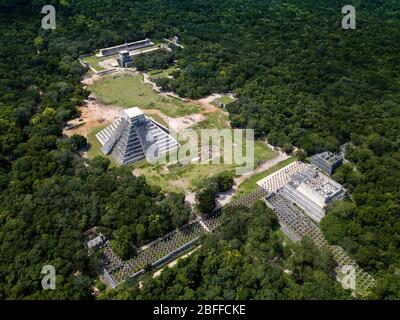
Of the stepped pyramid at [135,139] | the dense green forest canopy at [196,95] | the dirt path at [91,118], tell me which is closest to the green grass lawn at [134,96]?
the dirt path at [91,118]

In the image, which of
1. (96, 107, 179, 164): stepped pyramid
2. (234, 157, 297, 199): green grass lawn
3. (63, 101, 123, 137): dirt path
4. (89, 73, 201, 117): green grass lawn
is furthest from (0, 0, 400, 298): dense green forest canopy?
(96, 107, 179, 164): stepped pyramid

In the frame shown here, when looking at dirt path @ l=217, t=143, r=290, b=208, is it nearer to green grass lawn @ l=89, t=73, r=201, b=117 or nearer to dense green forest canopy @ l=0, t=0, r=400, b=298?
dense green forest canopy @ l=0, t=0, r=400, b=298

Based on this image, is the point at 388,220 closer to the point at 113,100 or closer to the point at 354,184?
the point at 354,184

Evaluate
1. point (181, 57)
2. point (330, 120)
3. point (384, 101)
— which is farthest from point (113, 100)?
point (384, 101)

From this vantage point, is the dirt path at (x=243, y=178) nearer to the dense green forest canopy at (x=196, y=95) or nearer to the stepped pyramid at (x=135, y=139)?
the dense green forest canopy at (x=196, y=95)

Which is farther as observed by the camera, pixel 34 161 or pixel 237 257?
pixel 34 161

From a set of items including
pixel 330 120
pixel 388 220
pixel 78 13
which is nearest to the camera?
pixel 388 220

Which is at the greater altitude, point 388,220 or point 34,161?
point 34,161
